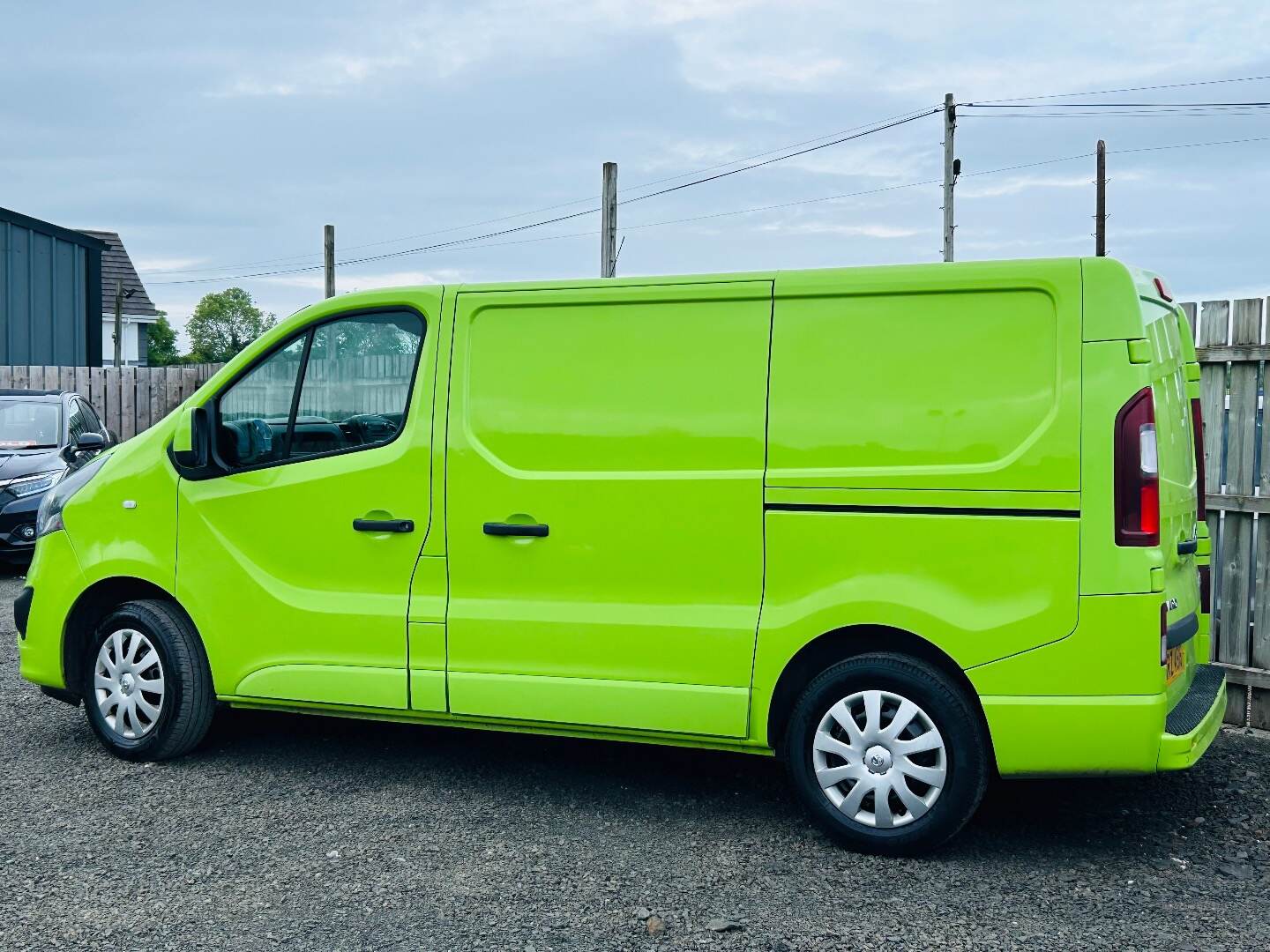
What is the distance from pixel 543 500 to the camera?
4.83 m

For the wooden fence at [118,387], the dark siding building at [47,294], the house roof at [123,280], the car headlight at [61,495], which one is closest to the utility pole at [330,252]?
the dark siding building at [47,294]

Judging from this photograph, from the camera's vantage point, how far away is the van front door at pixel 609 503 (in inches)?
181

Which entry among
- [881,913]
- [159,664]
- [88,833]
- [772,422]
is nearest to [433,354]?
[772,422]

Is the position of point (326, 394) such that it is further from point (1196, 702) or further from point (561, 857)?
point (1196, 702)

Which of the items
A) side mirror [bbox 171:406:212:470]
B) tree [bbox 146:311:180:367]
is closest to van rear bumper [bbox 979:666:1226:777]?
side mirror [bbox 171:406:212:470]

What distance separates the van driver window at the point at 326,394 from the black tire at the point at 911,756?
1935mm

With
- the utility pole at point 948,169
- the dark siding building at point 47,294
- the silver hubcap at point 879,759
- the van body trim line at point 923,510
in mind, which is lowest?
the silver hubcap at point 879,759

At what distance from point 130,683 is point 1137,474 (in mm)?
4125

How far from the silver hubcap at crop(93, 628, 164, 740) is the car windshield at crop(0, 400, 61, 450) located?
7005 mm

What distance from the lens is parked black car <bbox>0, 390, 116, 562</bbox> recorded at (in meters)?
11.1

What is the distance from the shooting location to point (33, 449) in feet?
38.8

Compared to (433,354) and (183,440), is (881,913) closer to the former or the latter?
(433,354)

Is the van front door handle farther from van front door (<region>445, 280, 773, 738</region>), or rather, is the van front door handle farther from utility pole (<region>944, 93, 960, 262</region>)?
utility pole (<region>944, 93, 960, 262</region>)

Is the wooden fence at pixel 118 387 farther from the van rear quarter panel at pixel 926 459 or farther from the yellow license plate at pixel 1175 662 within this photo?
the yellow license plate at pixel 1175 662
